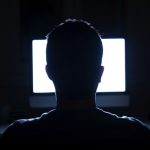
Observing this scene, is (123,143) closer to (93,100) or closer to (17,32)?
(93,100)

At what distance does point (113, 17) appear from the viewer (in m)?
2.70

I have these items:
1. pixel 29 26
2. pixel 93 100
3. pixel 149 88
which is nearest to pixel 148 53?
pixel 149 88

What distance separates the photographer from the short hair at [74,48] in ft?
3.45

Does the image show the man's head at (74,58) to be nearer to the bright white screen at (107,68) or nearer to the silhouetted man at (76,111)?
the silhouetted man at (76,111)

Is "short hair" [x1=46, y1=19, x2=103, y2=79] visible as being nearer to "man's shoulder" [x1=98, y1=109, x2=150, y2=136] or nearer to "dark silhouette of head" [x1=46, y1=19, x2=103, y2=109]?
"dark silhouette of head" [x1=46, y1=19, x2=103, y2=109]

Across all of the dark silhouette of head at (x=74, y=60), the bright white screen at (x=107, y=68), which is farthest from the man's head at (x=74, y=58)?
the bright white screen at (x=107, y=68)

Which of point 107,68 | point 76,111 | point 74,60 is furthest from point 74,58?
point 107,68

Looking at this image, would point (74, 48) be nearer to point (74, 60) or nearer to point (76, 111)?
point (74, 60)

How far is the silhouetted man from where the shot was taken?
1035 mm

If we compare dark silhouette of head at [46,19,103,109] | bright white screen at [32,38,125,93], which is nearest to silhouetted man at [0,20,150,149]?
dark silhouette of head at [46,19,103,109]

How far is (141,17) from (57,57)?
164cm

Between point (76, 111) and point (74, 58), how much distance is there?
0.45 ft

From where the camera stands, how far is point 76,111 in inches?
41.6

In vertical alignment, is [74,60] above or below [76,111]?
above
